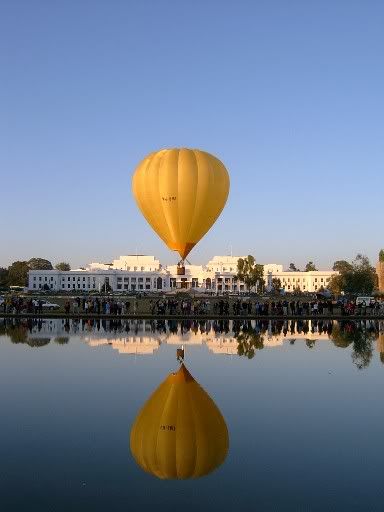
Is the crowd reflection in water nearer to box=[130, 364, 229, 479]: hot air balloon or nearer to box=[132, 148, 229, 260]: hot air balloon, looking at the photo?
box=[132, 148, 229, 260]: hot air balloon

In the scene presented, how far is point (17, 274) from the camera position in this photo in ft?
443

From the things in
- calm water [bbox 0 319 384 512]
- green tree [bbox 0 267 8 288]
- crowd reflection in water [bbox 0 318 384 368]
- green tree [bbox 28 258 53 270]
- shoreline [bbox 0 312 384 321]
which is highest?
green tree [bbox 28 258 53 270]

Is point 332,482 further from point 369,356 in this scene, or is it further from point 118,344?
point 118,344

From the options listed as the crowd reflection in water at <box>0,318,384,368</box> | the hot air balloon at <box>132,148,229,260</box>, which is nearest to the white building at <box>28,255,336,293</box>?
the crowd reflection in water at <box>0,318,384,368</box>

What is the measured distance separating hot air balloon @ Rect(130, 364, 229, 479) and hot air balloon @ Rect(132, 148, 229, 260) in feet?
44.6

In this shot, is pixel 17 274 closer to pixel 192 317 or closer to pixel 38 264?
pixel 38 264

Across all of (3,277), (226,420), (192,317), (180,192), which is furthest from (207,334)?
(3,277)

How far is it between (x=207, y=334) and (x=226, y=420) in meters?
15.0

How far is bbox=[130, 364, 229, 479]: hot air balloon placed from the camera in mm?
7555

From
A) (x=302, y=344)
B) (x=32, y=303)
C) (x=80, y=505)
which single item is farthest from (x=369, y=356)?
(x=32, y=303)

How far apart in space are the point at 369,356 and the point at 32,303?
2440 cm

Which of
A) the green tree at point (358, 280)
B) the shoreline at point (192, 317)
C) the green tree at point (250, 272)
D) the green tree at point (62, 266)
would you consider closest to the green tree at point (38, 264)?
the green tree at point (62, 266)

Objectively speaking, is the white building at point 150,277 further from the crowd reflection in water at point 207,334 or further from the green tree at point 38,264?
the crowd reflection in water at point 207,334

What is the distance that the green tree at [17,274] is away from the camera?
133 metres
